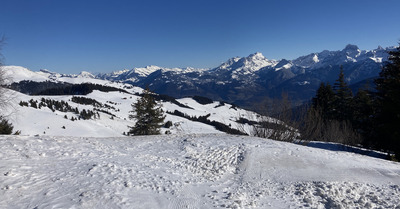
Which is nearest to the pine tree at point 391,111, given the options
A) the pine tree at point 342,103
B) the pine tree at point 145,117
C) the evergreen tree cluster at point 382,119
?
the evergreen tree cluster at point 382,119

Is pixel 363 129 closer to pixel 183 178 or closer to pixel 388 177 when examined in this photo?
pixel 388 177

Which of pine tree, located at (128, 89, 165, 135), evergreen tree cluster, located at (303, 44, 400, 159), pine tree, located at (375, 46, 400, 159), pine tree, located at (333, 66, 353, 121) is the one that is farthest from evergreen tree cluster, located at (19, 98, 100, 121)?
pine tree, located at (375, 46, 400, 159)

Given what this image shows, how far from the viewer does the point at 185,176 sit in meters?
8.91

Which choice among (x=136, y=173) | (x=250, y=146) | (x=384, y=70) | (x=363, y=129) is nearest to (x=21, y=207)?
(x=136, y=173)

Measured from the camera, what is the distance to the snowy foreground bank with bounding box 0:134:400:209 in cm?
670

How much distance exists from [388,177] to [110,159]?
469 inches

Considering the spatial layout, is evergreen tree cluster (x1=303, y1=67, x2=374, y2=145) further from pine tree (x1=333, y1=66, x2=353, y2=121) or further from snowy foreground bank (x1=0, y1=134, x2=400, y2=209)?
snowy foreground bank (x1=0, y1=134, x2=400, y2=209)

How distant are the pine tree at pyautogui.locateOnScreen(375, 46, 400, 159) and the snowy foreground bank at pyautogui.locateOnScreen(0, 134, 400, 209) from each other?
6.84m

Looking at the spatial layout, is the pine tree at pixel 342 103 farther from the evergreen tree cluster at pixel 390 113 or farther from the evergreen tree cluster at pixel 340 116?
the evergreen tree cluster at pixel 390 113

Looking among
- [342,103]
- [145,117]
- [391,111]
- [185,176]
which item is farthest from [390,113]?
[145,117]

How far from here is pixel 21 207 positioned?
580cm

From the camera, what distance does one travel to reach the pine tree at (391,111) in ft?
51.4

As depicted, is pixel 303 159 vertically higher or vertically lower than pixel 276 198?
higher

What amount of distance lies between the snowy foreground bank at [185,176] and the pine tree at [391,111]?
6836mm
